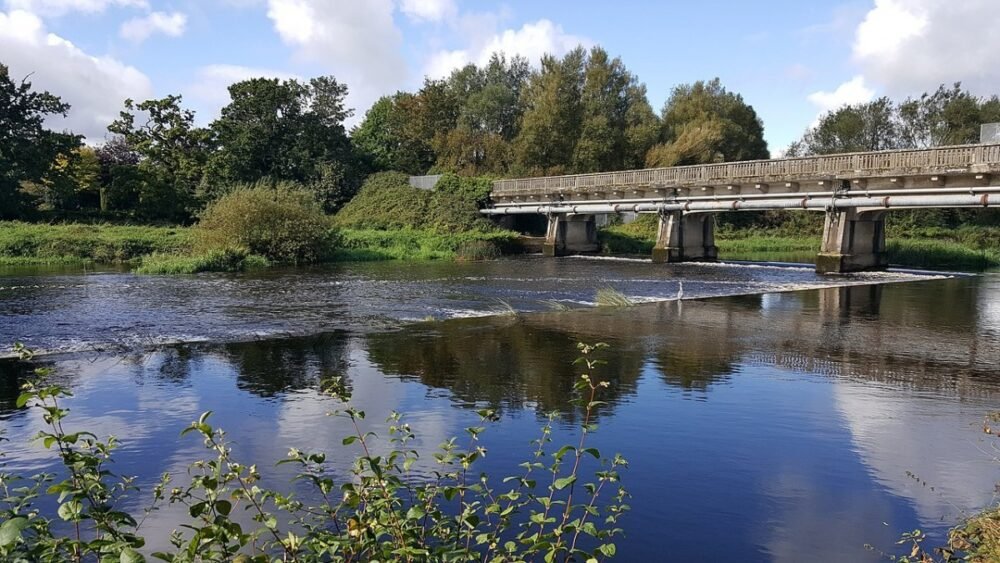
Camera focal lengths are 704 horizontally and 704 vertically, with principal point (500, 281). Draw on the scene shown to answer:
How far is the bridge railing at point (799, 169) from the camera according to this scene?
93.2 feet

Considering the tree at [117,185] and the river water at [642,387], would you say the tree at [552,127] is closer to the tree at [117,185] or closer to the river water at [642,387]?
the tree at [117,185]

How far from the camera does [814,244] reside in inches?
2307

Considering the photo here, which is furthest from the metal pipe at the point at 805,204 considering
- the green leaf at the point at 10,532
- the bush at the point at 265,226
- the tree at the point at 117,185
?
the tree at the point at 117,185

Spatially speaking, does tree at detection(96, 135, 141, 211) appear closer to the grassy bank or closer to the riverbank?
the riverbank

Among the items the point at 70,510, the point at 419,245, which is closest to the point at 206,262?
the point at 419,245

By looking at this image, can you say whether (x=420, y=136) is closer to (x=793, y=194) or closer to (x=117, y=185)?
(x=117, y=185)

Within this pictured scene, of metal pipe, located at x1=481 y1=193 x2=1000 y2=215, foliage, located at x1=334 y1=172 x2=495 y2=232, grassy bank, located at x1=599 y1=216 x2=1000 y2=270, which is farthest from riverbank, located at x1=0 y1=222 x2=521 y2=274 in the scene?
grassy bank, located at x1=599 y1=216 x2=1000 y2=270

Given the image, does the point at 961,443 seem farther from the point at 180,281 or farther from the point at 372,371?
the point at 180,281

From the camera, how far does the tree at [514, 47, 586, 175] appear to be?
69.8 metres

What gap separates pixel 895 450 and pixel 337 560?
726 centimetres

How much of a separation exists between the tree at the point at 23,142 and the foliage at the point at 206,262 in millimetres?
25047

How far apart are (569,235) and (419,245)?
11.3m

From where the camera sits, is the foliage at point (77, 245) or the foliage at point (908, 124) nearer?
the foliage at point (77, 245)

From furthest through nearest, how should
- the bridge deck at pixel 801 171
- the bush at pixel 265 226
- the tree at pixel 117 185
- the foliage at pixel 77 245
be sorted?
the tree at pixel 117 185
the foliage at pixel 77 245
the bush at pixel 265 226
the bridge deck at pixel 801 171
